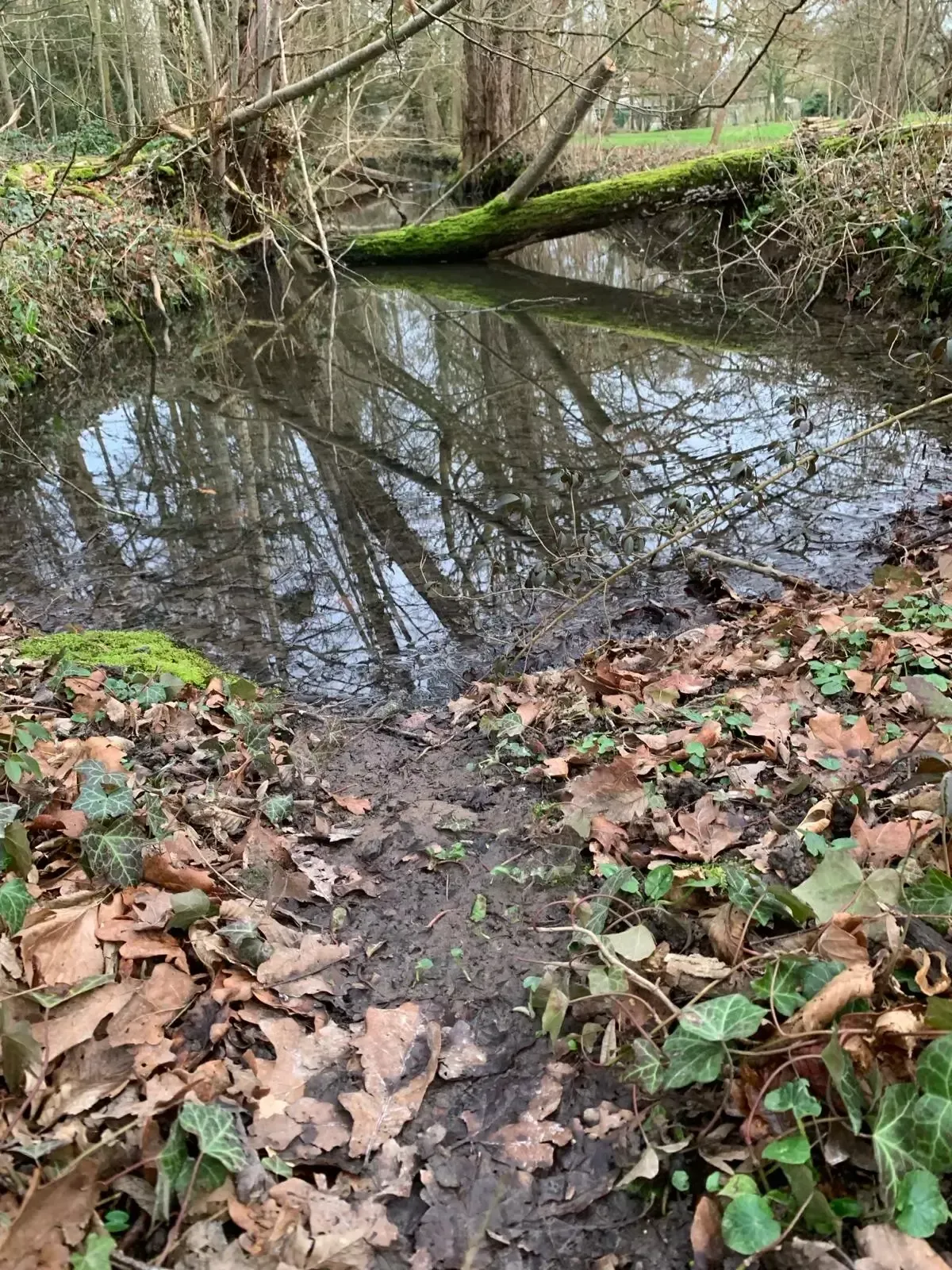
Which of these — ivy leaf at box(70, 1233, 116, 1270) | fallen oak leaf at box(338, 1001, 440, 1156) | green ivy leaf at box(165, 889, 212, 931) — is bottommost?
fallen oak leaf at box(338, 1001, 440, 1156)

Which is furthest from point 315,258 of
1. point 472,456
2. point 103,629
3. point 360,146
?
point 103,629

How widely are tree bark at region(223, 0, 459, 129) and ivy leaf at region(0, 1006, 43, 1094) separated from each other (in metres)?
6.12

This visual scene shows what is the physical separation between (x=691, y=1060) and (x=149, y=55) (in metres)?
16.1

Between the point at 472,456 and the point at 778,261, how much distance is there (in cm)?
756

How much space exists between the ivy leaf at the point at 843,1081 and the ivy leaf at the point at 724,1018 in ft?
0.43

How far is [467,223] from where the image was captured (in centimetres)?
1355

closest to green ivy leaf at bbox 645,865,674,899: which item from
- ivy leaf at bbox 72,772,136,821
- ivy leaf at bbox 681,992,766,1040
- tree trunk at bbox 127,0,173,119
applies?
ivy leaf at bbox 681,992,766,1040

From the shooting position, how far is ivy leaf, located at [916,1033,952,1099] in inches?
50.3

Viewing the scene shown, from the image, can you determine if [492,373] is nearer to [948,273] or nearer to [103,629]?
[948,273]

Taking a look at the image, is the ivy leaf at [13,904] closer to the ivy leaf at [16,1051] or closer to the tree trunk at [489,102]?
the ivy leaf at [16,1051]

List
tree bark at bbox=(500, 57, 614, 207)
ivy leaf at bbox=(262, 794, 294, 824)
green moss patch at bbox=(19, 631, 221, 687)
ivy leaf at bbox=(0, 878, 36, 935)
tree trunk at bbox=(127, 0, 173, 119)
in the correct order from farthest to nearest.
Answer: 1. tree trunk at bbox=(127, 0, 173, 119)
2. tree bark at bbox=(500, 57, 614, 207)
3. green moss patch at bbox=(19, 631, 221, 687)
4. ivy leaf at bbox=(262, 794, 294, 824)
5. ivy leaf at bbox=(0, 878, 36, 935)

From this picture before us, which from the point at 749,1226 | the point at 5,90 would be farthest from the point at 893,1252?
the point at 5,90

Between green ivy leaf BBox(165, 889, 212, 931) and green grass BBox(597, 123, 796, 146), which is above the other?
green grass BBox(597, 123, 796, 146)

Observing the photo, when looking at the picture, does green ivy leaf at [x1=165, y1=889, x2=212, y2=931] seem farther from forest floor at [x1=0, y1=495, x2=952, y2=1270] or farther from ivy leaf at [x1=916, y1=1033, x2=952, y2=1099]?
ivy leaf at [x1=916, y1=1033, x2=952, y2=1099]
